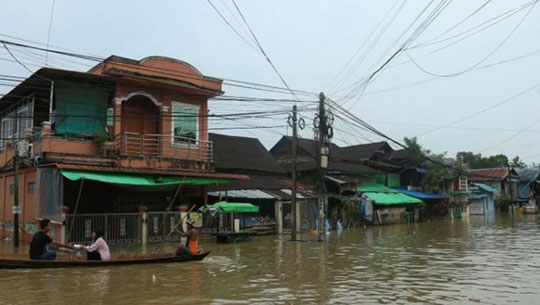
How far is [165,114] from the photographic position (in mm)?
23875

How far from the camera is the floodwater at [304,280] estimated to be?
9.80 meters

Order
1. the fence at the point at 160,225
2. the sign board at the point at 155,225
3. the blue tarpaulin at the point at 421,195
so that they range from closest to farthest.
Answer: the fence at the point at 160,225
the sign board at the point at 155,225
the blue tarpaulin at the point at 421,195

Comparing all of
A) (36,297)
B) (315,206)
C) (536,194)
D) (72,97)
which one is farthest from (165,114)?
(536,194)

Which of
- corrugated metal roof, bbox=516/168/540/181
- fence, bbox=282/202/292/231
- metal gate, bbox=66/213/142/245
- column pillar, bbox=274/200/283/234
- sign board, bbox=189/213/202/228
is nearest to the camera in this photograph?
metal gate, bbox=66/213/142/245

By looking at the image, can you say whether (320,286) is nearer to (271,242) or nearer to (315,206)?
(271,242)

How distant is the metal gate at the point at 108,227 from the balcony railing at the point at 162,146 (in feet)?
9.24

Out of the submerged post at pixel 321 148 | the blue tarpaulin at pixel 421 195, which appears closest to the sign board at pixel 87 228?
the submerged post at pixel 321 148

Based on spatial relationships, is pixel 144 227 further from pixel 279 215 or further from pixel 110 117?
pixel 279 215

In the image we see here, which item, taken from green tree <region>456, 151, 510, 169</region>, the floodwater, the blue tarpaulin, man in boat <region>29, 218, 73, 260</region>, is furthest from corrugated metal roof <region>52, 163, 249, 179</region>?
green tree <region>456, 151, 510, 169</region>

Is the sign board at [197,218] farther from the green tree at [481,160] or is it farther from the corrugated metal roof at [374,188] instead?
the green tree at [481,160]

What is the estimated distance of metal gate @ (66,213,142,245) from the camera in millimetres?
19406

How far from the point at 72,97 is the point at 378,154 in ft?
99.6

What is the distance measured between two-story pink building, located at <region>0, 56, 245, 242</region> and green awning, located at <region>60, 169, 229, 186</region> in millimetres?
47

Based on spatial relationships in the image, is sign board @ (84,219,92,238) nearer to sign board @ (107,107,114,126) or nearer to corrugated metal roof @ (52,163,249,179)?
corrugated metal roof @ (52,163,249,179)
